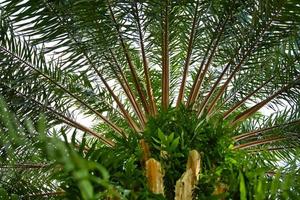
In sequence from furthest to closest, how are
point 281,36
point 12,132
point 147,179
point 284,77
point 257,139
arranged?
point 257,139 → point 284,77 → point 281,36 → point 147,179 → point 12,132

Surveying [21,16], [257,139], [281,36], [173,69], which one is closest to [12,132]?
[21,16]

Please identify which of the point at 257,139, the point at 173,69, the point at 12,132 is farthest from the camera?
the point at 173,69

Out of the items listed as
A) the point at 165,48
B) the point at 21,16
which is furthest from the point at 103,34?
the point at 165,48

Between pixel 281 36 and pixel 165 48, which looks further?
pixel 165 48

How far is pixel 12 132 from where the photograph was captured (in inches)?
20.2

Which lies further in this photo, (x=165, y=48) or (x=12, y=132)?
(x=165, y=48)

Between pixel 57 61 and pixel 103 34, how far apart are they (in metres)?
0.62

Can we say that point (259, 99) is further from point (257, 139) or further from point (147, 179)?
point (147, 179)

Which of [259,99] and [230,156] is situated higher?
[259,99]

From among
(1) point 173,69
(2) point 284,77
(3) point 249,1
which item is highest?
(1) point 173,69

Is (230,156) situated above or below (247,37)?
below

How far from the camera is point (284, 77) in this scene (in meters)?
4.02

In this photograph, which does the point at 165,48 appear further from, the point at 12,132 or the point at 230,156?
the point at 12,132

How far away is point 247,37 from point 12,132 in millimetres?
3321
